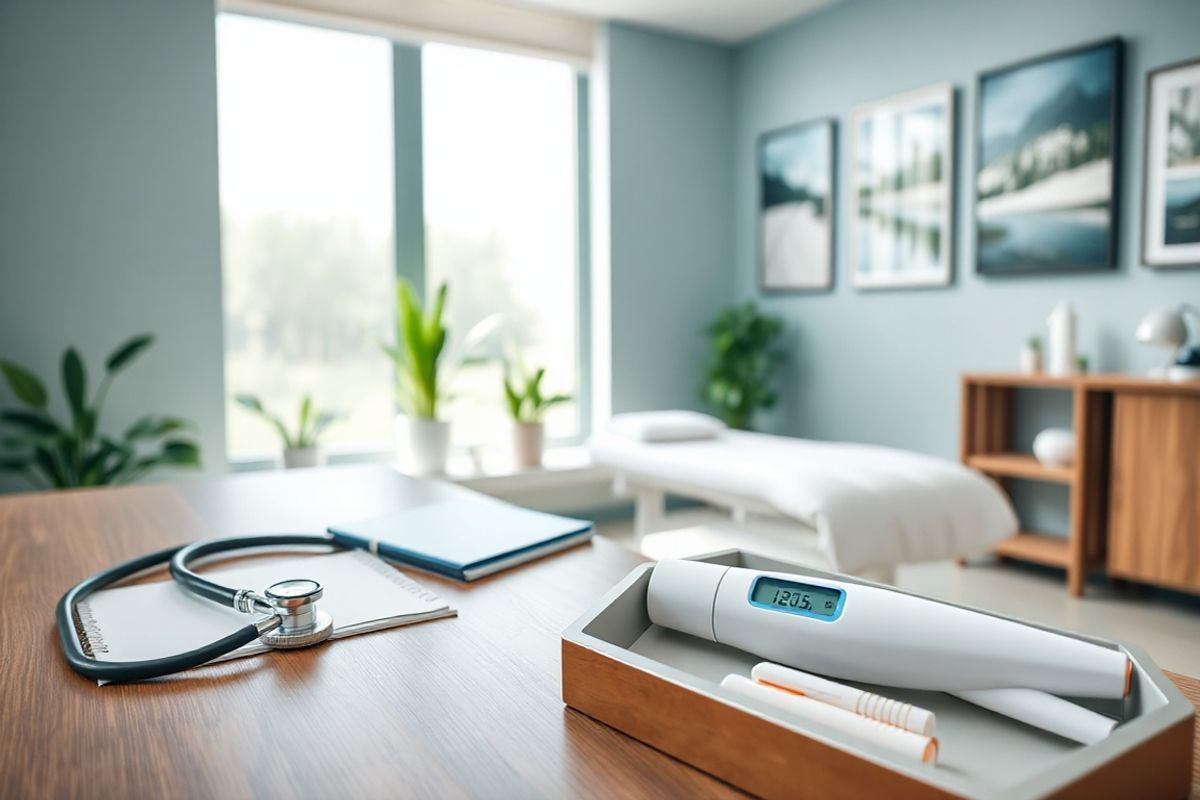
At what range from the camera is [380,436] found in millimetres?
4348

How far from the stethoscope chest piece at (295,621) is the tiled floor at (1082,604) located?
95.1 inches

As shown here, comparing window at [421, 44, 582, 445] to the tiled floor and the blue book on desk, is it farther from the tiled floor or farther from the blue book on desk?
the blue book on desk

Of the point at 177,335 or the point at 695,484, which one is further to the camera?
the point at 177,335

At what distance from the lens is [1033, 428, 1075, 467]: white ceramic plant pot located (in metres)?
3.33

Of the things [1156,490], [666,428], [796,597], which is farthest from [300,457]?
[796,597]

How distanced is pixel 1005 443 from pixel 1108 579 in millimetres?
667

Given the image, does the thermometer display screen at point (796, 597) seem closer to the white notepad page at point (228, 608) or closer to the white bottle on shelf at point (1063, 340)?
the white notepad page at point (228, 608)

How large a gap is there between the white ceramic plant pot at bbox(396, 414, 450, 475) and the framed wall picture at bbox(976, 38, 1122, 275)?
249 centimetres

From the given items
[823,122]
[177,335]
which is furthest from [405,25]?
[823,122]

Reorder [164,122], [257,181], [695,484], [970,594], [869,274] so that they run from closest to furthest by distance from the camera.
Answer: [695,484]
[970,594]
[164,122]
[257,181]
[869,274]

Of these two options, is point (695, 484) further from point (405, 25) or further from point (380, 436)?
point (405, 25)

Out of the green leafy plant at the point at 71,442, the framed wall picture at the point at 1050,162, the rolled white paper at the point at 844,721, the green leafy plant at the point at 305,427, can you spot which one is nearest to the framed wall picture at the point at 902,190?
the framed wall picture at the point at 1050,162

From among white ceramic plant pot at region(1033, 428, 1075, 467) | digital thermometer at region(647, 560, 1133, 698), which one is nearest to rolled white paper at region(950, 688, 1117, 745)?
digital thermometer at region(647, 560, 1133, 698)

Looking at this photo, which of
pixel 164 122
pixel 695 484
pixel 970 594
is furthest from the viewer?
pixel 164 122
